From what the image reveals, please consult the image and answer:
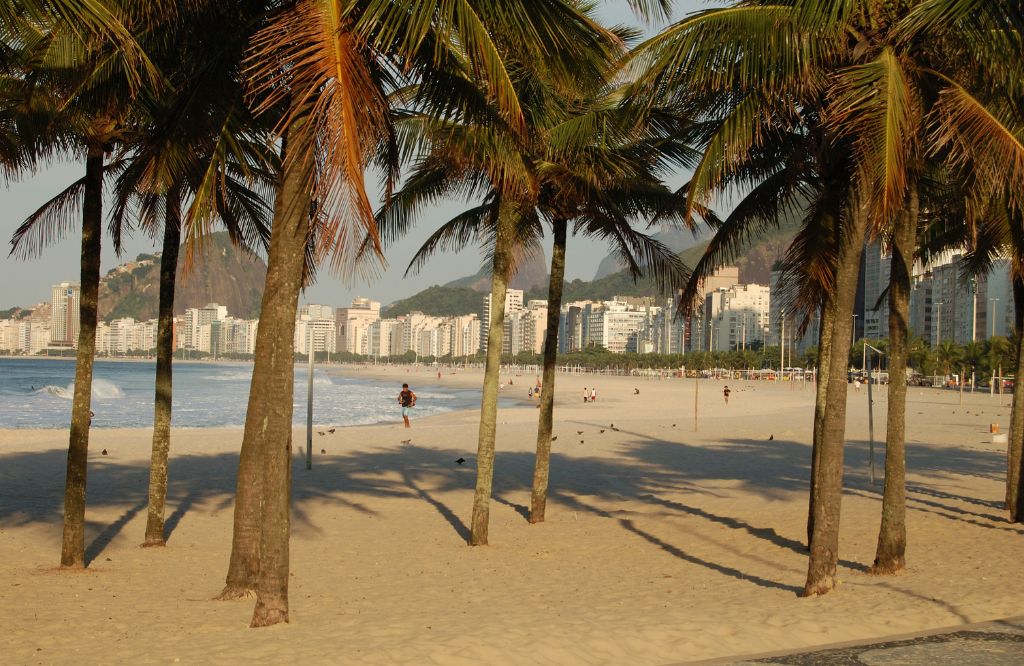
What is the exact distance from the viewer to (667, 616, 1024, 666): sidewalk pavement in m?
5.68

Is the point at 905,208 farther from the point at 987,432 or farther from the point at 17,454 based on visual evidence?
the point at 987,432

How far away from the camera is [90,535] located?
1115 cm

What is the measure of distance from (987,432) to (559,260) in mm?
23164

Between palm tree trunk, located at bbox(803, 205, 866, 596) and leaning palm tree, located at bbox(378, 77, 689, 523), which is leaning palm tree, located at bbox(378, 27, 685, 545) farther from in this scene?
palm tree trunk, located at bbox(803, 205, 866, 596)

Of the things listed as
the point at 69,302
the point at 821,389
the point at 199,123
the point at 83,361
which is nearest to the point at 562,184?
the point at 821,389

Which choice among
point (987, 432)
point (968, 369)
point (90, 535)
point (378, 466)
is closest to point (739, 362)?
point (968, 369)

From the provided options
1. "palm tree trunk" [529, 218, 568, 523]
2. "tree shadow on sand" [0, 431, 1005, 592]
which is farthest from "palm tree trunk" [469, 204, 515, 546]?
"palm tree trunk" [529, 218, 568, 523]

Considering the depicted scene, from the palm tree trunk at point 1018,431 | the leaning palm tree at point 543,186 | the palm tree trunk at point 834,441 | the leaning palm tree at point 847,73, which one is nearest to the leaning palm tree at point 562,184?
the leaning palm tree at point 543,186

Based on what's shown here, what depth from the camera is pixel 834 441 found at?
805 cm

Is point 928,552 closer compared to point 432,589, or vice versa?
point 432,589

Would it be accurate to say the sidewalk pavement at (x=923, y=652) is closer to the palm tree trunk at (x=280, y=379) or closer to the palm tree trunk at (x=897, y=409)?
the palm tree trunk at (x=897, y=409)

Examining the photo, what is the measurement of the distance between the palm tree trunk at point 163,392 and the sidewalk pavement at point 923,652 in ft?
22.0

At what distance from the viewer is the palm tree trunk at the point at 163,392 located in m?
10.3

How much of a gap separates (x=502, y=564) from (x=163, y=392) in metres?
4.12
